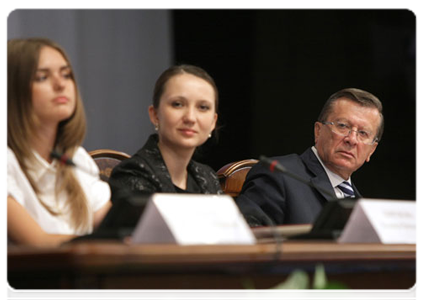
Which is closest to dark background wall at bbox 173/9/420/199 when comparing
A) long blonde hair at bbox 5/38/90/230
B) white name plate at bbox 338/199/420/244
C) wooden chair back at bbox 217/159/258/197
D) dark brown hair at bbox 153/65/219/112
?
wooden chair back at bbox 217/159/258/197

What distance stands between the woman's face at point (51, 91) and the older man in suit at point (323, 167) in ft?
2.71

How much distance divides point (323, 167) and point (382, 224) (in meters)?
1.28

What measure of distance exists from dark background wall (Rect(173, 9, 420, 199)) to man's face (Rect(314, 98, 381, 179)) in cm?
124

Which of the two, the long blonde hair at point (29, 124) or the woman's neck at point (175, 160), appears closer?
the long blonde hair at point (29, 124)

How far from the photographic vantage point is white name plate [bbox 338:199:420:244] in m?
1.30

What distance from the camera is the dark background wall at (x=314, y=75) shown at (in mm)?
3949

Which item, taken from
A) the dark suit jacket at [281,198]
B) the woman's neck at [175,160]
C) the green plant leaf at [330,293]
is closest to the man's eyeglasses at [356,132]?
the dark suit jacket at [281,198]

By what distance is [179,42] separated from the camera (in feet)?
12.6

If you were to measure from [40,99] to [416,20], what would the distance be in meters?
2.89

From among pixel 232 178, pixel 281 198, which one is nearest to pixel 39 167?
pixel 281 198

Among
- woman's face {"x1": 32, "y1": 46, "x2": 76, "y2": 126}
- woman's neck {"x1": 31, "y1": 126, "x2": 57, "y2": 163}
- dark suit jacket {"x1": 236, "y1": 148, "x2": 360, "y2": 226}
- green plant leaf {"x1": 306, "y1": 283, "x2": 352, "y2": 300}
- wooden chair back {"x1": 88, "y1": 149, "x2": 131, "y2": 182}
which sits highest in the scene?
woman's face {"x1": 32, "y1": 46, "x2": 76, "y2": 126}

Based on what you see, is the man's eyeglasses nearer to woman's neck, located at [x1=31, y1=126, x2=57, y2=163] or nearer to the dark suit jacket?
the dark suit jacket

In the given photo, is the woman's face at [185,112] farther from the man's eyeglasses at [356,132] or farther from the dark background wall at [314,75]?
the dark background wall at [314,75]

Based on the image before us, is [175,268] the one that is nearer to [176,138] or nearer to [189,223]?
[189,223]
